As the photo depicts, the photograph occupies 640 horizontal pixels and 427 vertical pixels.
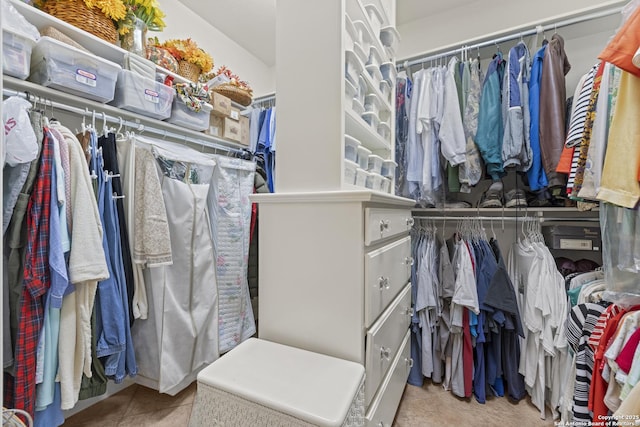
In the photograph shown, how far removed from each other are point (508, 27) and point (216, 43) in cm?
238

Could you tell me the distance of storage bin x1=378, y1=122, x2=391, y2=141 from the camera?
5.09 feet

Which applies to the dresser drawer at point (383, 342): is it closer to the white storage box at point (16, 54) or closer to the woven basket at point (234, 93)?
the white storage box at point (16, 54)

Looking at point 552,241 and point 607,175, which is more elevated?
point 607,175

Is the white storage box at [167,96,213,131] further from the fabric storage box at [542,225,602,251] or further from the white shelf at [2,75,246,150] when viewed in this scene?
the fabric storage box at [542,225,602,251]

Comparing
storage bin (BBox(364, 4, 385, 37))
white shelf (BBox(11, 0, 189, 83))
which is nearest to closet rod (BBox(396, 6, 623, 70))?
storage bin (BBox(364, 4, 385, 37))

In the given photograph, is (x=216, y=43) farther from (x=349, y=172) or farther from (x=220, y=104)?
(x=349, y=172)

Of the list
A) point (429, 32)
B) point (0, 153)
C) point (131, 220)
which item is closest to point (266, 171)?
point (131, 220)

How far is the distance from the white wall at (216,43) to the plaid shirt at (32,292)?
4.78 feet

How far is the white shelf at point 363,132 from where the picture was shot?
43.2 inches

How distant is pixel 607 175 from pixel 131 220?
1924mm

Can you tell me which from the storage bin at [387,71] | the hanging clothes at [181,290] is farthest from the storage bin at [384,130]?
the hanging clothes at [181,290]

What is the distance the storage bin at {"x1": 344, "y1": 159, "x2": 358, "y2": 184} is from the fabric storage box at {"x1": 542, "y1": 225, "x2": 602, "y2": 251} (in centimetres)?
136

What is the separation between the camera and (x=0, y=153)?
66 centimetres

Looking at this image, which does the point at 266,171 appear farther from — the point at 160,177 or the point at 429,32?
the point at 429,32
